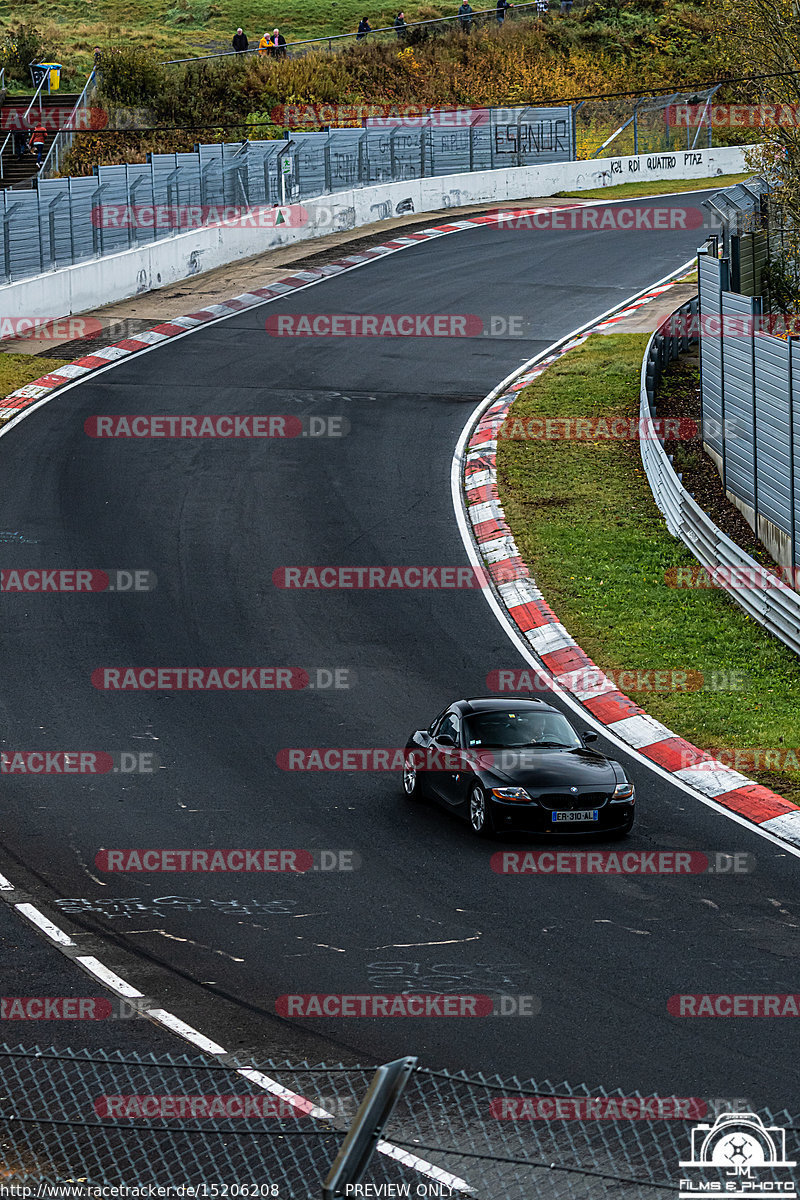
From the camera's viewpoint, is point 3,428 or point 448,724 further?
point 3,428

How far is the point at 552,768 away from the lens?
1408cm

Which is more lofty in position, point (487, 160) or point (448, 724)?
point (487, 160)

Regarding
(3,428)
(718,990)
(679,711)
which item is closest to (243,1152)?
(718,990)

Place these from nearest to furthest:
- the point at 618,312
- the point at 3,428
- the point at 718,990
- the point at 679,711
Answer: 1. the point at 718,990
2. the point at 679,711
3. the point at 3,428
4. the point at 618,312

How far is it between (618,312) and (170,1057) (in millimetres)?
29279

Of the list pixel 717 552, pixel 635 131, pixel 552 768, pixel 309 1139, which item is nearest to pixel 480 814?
pixel 552 768

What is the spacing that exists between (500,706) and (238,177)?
98.0ft

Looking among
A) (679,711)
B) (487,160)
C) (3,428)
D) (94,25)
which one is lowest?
(679,711)

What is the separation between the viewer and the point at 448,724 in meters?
15.2

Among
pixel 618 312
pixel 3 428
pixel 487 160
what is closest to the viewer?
pixel 3 428

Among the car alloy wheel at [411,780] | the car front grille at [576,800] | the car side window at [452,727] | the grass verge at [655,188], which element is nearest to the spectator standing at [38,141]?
the grass verge at [655,188]

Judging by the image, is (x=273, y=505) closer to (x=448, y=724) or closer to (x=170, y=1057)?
(x=448, y=724)

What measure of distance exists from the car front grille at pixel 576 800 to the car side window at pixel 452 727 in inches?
54.7

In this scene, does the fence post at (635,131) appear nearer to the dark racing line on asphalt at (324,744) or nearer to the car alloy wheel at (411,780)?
the dark racing line on asphalt at (324,744)
